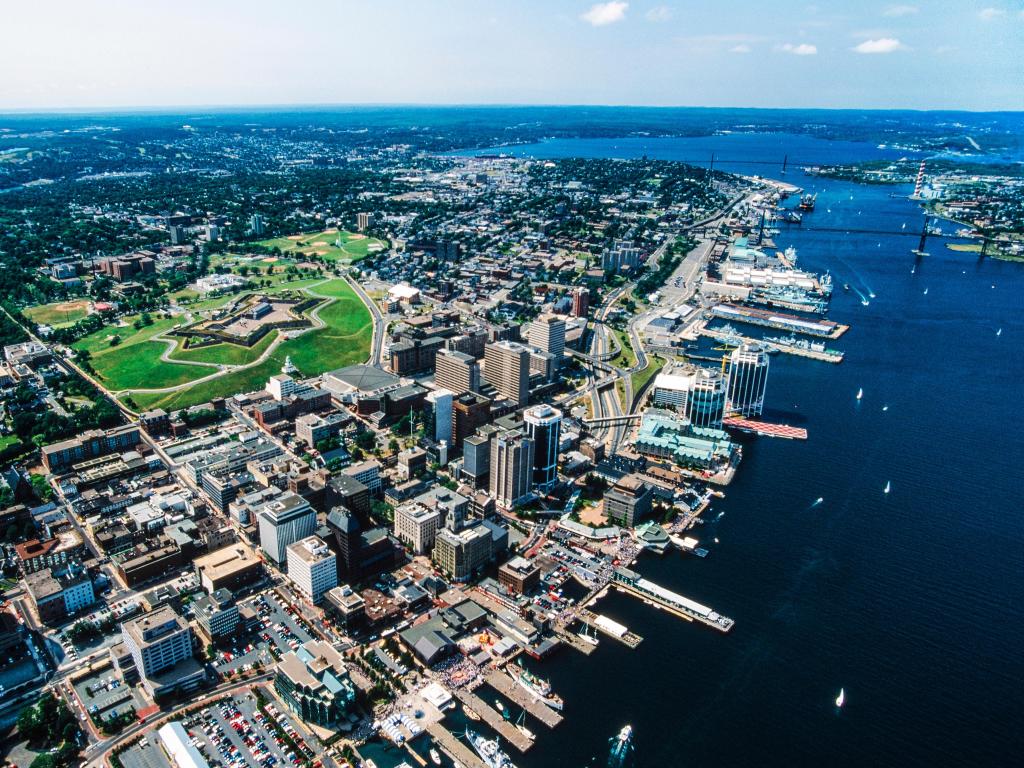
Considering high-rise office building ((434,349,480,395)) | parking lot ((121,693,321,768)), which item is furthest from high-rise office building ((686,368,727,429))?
parking lot ((121,693,321,768))

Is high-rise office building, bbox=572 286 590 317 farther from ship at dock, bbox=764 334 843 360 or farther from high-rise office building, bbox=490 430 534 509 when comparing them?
high-rise office building, bbox=490 430 534 509

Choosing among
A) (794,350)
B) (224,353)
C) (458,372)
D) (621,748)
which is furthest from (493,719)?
(794,350)

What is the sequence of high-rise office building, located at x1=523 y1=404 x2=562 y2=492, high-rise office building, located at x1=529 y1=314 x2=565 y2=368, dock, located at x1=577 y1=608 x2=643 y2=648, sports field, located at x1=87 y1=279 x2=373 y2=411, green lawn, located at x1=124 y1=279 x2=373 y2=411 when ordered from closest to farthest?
1. dock, located at x1=577 y1=608 x2=643 y2=648
2. high-rise office building, located at x1=523 y1=404 x2=562 y2=492
3. green lawn, located at x1=124 y1=279 x2=373 y2=411
4. sports field, located at x1=87 y1=279 x2=373 y2=411
5. high-rise office building, located at x1=529 y1=314 x2=565 y2=368

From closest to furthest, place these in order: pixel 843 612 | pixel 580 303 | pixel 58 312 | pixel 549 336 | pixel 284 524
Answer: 1. pixel 843 612
2. pixel 284 524
3. pixel 549 336
4. pixel 58 312
5. pixel 580 303

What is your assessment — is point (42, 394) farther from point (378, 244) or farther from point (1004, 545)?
point (1004, 545)

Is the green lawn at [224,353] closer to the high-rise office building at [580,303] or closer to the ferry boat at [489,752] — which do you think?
the high-rise office building at [580,303]

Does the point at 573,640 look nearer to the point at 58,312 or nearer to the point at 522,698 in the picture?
the point at 522,698
